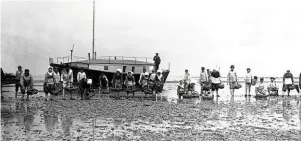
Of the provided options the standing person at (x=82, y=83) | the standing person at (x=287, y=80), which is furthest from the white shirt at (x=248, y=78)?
the standing person at (x=82, y=83)

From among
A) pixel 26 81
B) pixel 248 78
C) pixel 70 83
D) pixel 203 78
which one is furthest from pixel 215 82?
pixel 26 81

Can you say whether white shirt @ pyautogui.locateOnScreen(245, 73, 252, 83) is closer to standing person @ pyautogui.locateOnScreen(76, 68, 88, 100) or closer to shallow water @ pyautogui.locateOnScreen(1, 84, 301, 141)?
shallow water @ pyautogui.locateOnScreen(1, 84, 301, 141)

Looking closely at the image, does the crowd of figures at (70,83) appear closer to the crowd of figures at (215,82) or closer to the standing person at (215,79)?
the crowd of figures at (215,82)

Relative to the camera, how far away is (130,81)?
19.7 m

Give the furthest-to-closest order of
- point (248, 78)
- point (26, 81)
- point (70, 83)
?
point (248, 78)
point (70, 83)
point (26, 81)

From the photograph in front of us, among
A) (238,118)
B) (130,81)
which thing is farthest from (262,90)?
(238,118)

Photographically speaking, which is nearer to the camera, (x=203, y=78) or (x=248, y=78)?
(x=203, y=78)

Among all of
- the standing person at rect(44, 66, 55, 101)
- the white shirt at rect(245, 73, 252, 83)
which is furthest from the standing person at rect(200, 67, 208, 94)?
the standing person at rect(44, 66, 55, 101)

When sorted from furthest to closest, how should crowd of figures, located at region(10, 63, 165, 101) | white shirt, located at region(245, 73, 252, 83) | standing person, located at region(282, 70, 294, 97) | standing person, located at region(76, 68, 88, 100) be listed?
1. white shirt, located at region(245, 73, 252, 83)
2. standing person, located at region(282, 70, 294, 97)
3. standing person, located at region(76, 68, 88, 100)
4. crowd of figures, located at region(10, 63, 165, 101)

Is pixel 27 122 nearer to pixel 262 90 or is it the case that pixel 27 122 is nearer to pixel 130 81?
pixel 130 81

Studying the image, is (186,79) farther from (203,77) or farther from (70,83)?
(70,83)

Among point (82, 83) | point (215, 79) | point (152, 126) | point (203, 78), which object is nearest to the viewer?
point (152, 126)

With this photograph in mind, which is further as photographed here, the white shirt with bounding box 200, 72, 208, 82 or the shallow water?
the white shirt with bounding box 200, 72, 208, 82

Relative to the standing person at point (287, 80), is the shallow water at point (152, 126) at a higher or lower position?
lower
